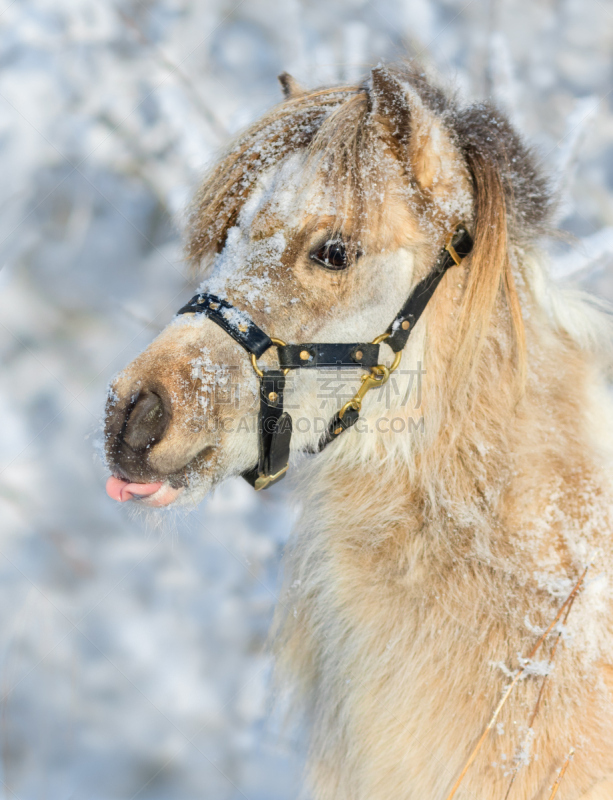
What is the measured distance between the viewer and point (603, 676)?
1336mm

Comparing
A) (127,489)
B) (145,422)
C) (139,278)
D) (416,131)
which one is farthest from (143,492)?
(139,278)

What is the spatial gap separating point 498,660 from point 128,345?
3255 millimetres

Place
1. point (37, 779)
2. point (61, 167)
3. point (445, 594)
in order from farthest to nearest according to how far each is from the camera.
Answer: point (61, 167) < point (37, 779) < point (445, 594)

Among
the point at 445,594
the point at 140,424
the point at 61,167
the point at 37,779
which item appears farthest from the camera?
the point at 61,167

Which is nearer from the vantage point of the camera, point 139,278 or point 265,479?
point 265,479

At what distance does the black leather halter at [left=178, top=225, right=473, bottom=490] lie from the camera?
1431 millimetres

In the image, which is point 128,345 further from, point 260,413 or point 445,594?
point 445,594

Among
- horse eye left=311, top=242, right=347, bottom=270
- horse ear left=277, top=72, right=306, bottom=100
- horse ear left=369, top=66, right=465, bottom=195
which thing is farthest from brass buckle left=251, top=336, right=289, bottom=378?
horse ear left=277, top=72, right=306, bottom=100

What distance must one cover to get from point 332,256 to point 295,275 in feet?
0.38

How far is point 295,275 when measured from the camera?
56.6 inches

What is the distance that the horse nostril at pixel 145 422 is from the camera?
1329mm

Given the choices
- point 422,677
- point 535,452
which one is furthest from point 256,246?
point 422,677

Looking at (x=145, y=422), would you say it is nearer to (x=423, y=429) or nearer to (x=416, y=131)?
(x=423, y=429)

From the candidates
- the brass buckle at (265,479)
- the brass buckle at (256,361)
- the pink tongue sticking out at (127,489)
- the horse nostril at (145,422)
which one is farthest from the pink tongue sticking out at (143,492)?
the brass buckle at (256,361)
